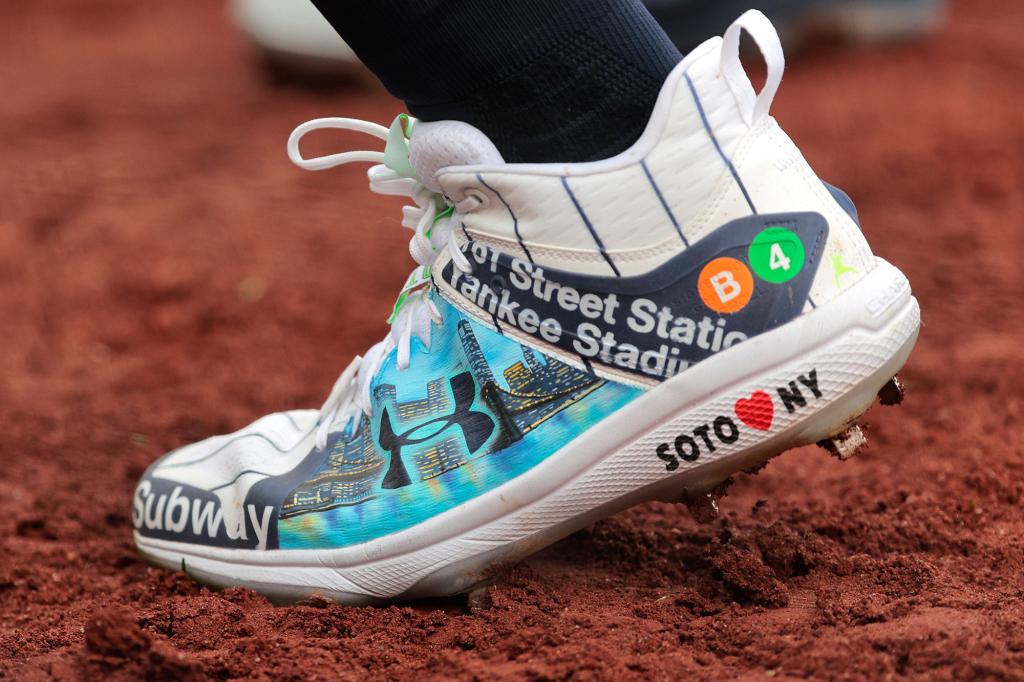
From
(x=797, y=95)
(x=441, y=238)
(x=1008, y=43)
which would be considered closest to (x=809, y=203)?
(x=441, y=238)

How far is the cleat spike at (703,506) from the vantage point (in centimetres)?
123

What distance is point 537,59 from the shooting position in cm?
114

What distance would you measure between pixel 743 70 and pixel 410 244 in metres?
0.42

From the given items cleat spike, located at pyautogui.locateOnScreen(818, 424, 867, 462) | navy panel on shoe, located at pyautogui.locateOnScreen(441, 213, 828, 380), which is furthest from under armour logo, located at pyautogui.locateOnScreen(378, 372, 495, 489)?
cleat spike, located at pyautogui.locateOnScreen(818, 424, 867, 462)

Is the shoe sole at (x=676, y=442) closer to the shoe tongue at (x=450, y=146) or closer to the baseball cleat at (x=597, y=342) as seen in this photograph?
the baseball cleat at (x=597, y=342)

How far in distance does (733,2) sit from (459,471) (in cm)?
322

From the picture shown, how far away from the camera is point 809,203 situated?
1.16m

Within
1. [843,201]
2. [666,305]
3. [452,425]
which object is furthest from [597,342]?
[843,201]

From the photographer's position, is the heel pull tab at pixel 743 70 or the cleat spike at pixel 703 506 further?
the cleat spike at pixel 703 506

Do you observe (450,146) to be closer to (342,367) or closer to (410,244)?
(410,244)

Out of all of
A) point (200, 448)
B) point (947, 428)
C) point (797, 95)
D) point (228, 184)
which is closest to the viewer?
point (200, 448)

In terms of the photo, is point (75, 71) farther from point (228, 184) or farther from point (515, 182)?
point (515, 182)

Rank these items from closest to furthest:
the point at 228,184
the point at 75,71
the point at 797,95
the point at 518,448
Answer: the point at 518,448, the point at 228,184, the point at 797,95, the point at 75,71

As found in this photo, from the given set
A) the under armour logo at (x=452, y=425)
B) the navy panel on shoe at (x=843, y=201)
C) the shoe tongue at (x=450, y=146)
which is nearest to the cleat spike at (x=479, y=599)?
the under armour logo at (x=452, y=425)
